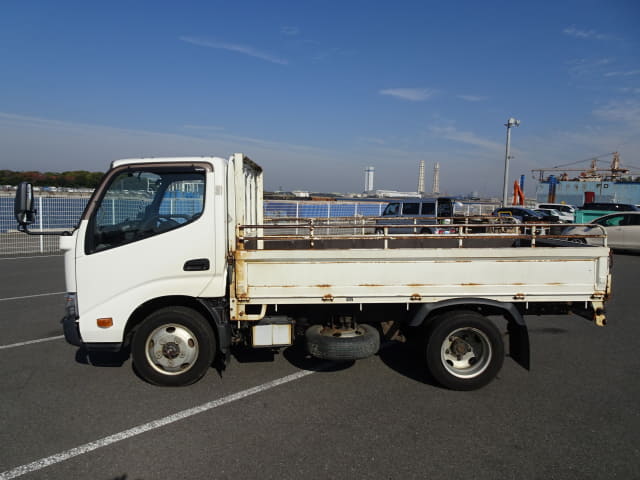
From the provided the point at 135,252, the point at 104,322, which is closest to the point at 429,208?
the point at 135,252

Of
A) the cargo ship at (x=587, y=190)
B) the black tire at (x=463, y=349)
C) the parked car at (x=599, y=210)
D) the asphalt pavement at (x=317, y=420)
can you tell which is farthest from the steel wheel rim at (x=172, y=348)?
the cargo ship at (x=587, y=190)

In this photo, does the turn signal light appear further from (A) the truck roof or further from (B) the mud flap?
(B) the mud flap

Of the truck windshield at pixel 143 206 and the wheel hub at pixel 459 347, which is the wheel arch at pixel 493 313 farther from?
the truck windshield at pixel 143 206

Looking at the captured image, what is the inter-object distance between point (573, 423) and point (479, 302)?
3.96 feet

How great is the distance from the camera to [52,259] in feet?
42.9

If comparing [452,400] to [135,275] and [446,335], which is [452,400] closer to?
[446,335]

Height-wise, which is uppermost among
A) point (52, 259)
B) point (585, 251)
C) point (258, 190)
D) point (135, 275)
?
point (258, 190)

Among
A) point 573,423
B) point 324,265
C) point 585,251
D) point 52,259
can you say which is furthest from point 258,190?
point 52,259

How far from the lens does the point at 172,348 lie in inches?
159

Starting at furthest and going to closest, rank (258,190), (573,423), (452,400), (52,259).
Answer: (52,259), (258,190), (452,400), (573,423)

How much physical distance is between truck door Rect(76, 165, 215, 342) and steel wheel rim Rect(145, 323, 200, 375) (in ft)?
1.10

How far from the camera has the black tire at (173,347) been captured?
3.97m

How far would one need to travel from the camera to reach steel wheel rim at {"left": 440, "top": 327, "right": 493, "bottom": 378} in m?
4.04

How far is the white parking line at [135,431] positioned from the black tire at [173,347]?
442 millimetres
